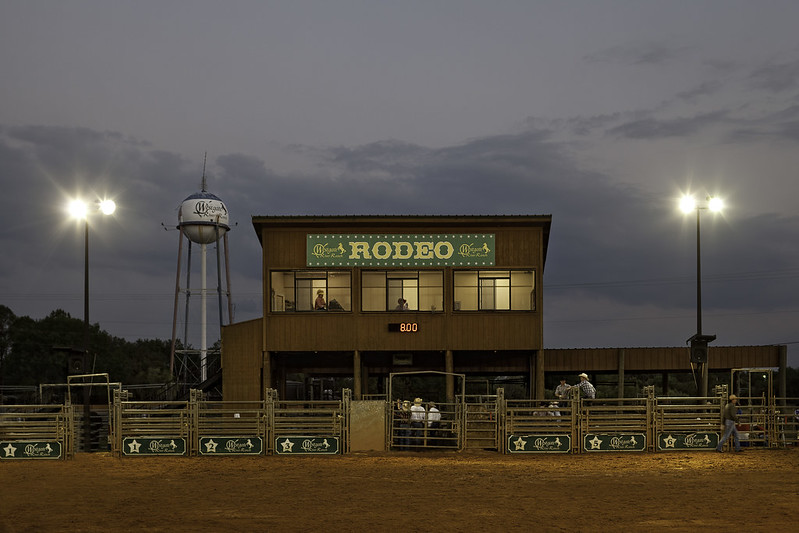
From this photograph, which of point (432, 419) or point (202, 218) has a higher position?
point (202, 218)

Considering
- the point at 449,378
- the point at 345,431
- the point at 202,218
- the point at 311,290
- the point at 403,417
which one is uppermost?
the point at 202,218

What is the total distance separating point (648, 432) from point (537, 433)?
3469 mm

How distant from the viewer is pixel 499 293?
40.7 meters

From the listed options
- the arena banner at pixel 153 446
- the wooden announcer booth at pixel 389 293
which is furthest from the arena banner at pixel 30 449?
the wooden announcer booth at pixel 389 293

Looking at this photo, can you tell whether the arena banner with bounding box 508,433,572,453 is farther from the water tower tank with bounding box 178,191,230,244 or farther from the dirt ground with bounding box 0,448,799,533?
the water tower tank with bounding box 178,191,230,244

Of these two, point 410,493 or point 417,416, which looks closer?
point 410,493

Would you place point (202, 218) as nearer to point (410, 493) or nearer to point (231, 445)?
point (231, 445)

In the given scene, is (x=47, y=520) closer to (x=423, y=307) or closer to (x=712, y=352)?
(x=423, y=307)

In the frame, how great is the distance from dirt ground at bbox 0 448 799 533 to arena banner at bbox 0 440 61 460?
1.04 meters

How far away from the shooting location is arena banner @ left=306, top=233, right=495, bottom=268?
1594 inches

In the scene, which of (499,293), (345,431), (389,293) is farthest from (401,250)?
(345,431)

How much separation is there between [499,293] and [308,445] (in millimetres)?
15383

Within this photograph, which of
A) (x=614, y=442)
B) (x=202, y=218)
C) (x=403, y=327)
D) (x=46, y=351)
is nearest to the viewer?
(x=614, y=442)

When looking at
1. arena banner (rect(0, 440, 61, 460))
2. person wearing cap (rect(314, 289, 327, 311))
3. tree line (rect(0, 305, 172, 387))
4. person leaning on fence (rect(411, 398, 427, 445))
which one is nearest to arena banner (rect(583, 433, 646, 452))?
person leaning on fence (rect(411, 398, 427, 445))
